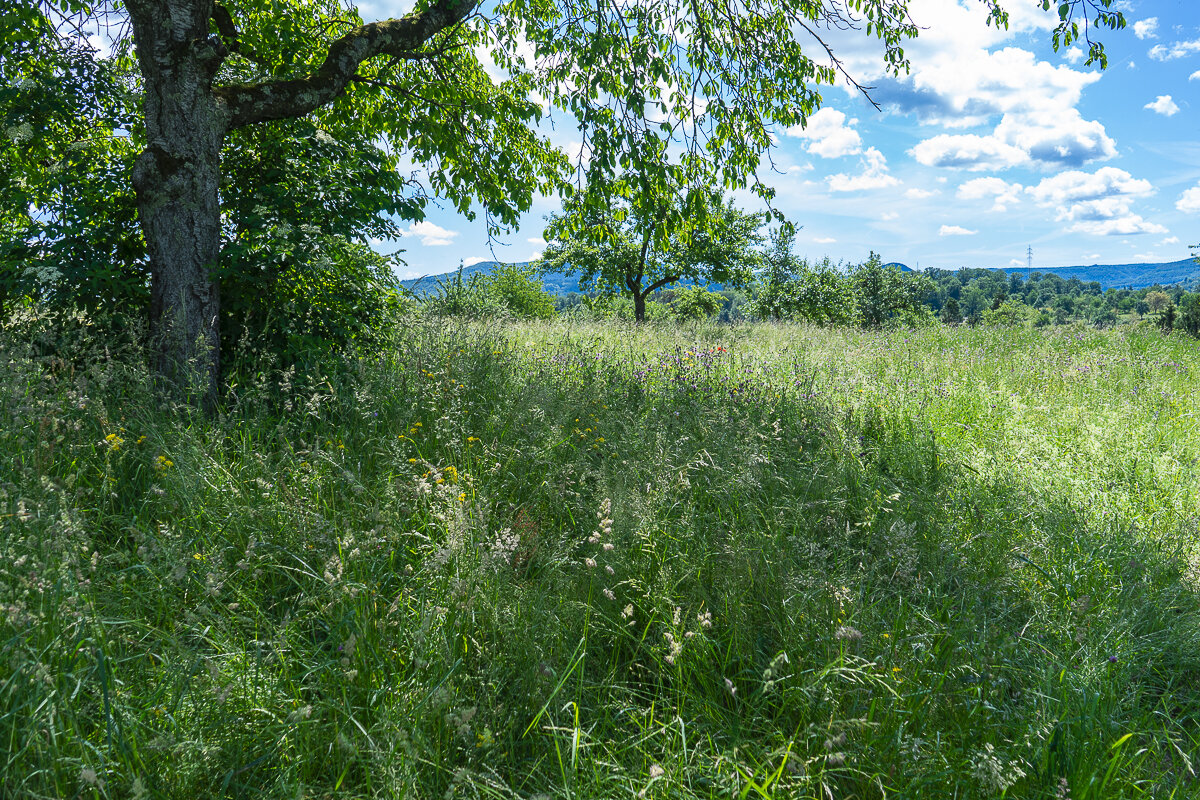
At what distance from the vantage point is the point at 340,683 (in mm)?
1777

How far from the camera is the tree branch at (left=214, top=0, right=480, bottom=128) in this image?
4.59 meters

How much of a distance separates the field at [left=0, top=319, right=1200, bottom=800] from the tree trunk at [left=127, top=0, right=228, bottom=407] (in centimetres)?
39

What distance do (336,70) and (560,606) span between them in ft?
17.0

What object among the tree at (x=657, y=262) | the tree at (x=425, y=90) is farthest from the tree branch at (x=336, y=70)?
the tree at (x=657, y=262)

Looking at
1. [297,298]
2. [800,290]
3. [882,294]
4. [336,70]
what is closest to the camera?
[297,298]

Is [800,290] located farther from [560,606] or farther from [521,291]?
[560,606]

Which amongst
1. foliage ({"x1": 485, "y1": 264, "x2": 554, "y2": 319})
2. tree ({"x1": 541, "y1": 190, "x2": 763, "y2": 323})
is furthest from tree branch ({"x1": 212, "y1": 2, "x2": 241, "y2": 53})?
foliage ({"x1": 485, "y1": 264, "x2": 554, "y2": 319})

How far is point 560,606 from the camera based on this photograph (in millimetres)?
2223

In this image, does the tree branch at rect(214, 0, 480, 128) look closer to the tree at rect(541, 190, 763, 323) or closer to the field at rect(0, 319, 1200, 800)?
the field at rect(0, 319, 1200, 800)

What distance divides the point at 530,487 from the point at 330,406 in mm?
1825

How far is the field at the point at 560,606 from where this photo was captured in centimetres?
159

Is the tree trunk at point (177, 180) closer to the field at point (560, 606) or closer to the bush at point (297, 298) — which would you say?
the bush at point (297, 298)

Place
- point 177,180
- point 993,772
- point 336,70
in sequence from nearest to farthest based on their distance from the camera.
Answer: point 993,772, point 177,180, point 336,70

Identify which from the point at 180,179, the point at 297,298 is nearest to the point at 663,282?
the point at 297,298
